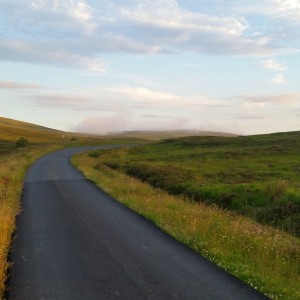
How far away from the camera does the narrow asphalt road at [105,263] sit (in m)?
8.68

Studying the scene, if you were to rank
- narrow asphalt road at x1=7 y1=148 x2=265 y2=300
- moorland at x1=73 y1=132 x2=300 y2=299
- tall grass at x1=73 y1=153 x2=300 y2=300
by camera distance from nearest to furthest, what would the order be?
narrow asphalt road at x1=7 y1=148 x2=265 y2=300 → tall grass at x1=73 y1=153 x2=300 y2=300 → moorland at x1=73 y1=132 x2=300 y2=299

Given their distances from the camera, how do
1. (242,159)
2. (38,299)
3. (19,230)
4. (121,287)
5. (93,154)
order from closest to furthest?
1. (38,299)
2. (121,287)
3. (19,230)
4. (242,159)
5. (93,154)

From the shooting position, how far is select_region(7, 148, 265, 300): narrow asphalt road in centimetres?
868

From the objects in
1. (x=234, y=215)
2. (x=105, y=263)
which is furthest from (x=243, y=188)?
(x=105, y=263)

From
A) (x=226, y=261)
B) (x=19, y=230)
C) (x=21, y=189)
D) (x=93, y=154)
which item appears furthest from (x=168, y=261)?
(x=93, y=154)

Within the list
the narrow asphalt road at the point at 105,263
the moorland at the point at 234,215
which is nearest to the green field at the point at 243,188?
the moorland at the point at 234,215

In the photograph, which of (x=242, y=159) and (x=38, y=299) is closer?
(x=38, y=299)

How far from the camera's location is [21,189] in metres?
26.0

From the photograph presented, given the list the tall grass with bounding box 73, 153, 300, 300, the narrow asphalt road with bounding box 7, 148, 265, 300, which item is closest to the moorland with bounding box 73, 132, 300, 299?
the tall grass with bounding box 73, 153, 300, 300

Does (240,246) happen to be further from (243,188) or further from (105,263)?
(243,188)

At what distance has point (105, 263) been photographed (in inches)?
420

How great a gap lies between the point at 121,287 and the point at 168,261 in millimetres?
2260

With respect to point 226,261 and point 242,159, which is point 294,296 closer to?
point 226,261

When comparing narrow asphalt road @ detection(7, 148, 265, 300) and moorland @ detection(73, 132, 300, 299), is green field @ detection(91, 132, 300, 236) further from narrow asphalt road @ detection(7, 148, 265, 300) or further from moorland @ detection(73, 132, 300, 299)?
narrow asphalt road @ detection(7, 148, 265, 300)
